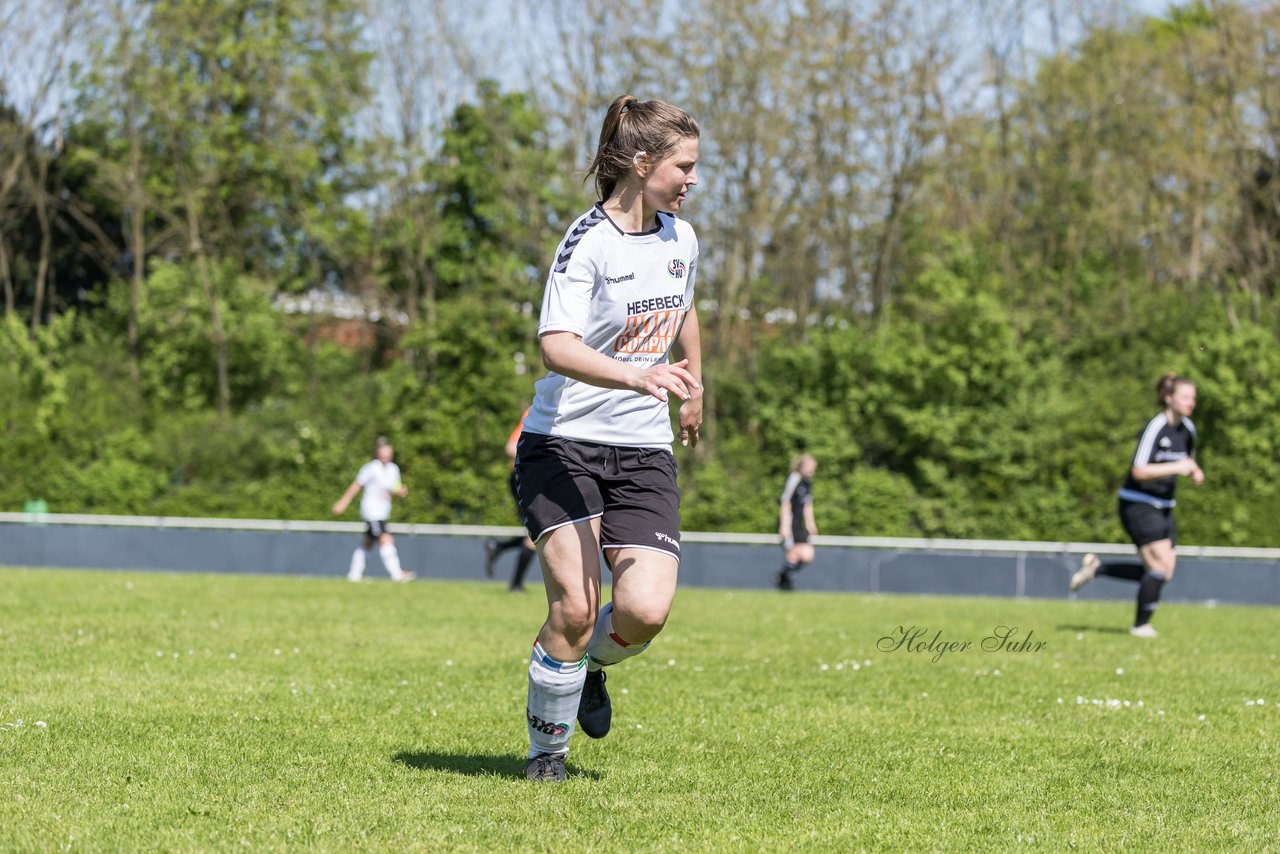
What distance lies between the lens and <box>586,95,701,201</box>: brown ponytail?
16.2ft

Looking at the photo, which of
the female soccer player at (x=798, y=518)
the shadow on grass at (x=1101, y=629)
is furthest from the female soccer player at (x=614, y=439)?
the female soccer player at (x=798, y=518)

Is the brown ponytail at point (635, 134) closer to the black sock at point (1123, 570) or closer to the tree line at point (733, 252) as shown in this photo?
the black sock at point (1123, 570)

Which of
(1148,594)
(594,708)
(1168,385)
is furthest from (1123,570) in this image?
(594,708)

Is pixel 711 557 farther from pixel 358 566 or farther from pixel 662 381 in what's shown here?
pixel 662 381

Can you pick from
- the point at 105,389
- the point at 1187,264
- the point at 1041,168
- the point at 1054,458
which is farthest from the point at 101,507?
the point at 1187,264

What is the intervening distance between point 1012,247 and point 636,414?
88.4 feet

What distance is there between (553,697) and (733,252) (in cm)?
2554

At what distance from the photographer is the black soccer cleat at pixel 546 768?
5.12 metres

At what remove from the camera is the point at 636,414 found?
5.06 meters

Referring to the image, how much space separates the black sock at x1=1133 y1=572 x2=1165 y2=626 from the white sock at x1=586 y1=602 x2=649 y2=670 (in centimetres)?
841

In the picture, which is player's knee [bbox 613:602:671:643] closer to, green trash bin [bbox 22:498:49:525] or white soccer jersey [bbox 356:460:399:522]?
white soccer jersey [bbox 356:460:399:522]

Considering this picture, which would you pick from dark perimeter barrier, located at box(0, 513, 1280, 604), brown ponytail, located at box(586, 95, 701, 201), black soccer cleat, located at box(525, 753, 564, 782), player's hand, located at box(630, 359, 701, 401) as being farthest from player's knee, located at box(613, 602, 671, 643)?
dark perimeter barrier, located at box(0, 513, 1280, 604)

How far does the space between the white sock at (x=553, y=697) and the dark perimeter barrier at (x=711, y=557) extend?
1671cm

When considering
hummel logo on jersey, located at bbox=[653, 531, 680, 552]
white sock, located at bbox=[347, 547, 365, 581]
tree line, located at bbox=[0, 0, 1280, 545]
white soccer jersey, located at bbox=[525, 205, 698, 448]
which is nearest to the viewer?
white soccer jersey, located at bbox=[525, 205, 698, 448]
